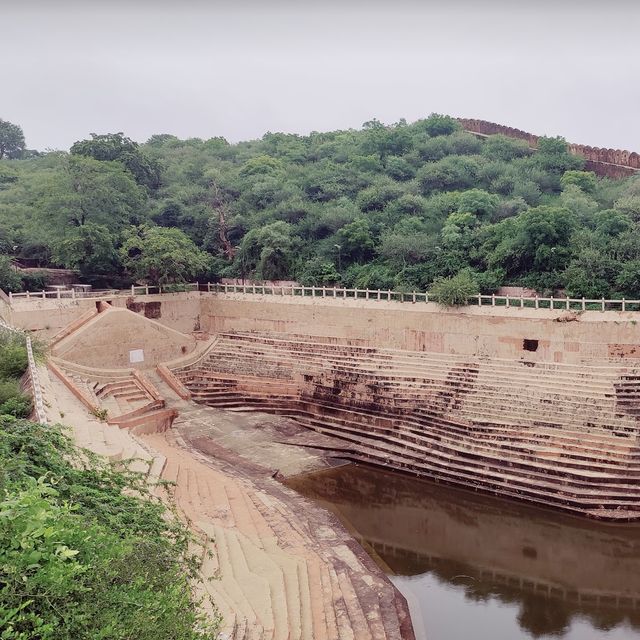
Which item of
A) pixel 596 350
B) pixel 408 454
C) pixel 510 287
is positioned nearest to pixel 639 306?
pixel 596 350

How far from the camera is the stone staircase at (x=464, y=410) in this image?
58.8 feet

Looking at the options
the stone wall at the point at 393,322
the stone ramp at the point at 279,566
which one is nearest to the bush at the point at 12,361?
the stone ramp at the point at 279,566

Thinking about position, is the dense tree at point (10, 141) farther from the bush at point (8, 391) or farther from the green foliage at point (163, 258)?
the bush at point (8, 391)

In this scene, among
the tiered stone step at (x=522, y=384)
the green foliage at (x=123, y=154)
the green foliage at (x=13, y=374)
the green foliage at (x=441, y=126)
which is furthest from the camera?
the green foliage at (x=441, y=126)

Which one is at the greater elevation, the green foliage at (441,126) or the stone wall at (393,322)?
the green foliage at (441,126)

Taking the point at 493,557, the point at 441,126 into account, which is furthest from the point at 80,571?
the point at 441,126

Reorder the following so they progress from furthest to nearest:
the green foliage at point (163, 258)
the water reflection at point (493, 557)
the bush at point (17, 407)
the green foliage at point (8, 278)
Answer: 1. the green foliage at point (163, 258)
2. the green foliage at point (8, 278)
3. the bush at point (17, 407)
4. the water reflection at point (493, 557)

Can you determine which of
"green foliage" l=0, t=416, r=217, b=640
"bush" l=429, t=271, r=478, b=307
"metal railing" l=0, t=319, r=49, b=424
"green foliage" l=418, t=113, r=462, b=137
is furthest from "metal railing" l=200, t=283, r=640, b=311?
"green foliage" l=418, t=113, r=462, b=137

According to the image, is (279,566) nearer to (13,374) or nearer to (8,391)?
(8,391)

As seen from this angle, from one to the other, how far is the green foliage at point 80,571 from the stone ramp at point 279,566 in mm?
2082

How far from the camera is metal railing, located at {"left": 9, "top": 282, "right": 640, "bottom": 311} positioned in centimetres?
2258

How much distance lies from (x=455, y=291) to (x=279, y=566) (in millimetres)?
13959

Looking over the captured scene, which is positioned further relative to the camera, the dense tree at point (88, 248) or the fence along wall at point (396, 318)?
the dense tree at point (88, 248)

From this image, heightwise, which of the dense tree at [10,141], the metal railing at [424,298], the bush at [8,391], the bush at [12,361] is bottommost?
the bush at [8,391]
